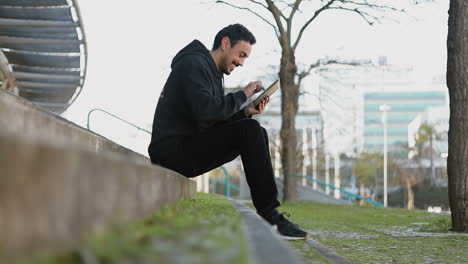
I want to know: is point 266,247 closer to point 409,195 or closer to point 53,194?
point 53,194

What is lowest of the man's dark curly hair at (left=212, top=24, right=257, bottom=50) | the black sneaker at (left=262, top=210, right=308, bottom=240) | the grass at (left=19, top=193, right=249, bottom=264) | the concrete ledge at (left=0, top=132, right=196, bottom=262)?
the black sneaker at (left=262, top=210, right=308, bottom=240)

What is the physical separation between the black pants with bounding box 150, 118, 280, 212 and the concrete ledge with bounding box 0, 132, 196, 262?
2.94m

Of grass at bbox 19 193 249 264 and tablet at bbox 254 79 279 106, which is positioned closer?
grass at bbox 19 193 249 264

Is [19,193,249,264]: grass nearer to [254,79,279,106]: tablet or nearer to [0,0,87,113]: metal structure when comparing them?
[254,79,279,106]: tablet

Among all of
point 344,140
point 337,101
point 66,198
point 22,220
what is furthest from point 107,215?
point 344,140

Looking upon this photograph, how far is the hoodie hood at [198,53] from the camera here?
5.32 metres

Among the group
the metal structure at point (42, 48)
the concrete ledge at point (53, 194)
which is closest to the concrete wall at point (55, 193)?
the concrete ledge at point (53, 194)

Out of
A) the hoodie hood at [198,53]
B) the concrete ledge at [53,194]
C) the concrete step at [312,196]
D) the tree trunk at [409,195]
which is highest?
the hoodie hood at [198,53]

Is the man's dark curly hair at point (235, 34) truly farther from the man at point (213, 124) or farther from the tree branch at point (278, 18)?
the tree branch at point (278, 18)

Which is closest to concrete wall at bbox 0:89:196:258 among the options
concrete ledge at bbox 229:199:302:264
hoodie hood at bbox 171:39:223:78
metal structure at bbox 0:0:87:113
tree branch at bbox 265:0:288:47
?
concrete ledge at bbox 229:199:302:264

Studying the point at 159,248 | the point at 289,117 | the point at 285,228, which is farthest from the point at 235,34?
the point at 289,117

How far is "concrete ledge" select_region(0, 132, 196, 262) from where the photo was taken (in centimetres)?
128

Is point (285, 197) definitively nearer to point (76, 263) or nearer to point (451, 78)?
A: point (451, 78)

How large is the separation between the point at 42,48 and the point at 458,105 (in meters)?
19.2
